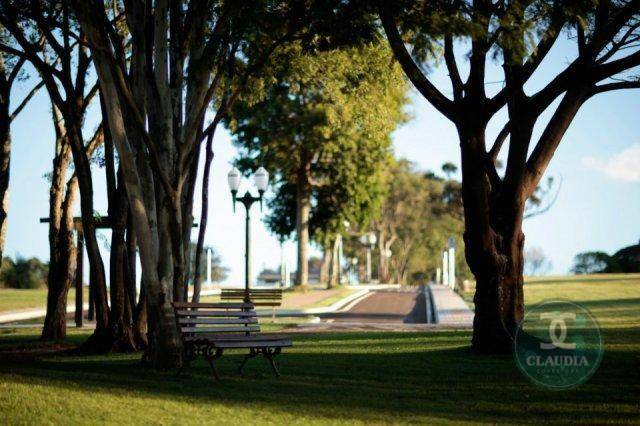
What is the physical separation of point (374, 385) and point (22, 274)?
45636mm

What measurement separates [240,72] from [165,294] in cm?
655

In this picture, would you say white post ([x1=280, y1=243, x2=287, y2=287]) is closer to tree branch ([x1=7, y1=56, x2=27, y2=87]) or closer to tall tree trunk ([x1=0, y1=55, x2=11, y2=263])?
tall tree trunk ([x1=0, y1=55, x2=11, y2=263])

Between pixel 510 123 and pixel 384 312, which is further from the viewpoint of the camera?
pixel 384 312

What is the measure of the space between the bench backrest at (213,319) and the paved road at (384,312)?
15311mm

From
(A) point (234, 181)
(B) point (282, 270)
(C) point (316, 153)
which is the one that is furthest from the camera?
(B) point (282, 270)

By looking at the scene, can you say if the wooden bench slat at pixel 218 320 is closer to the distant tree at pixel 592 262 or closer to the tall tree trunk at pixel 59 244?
the tall tree trunk at pixel 59 244

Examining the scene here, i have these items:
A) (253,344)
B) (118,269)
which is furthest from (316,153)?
(253,344)

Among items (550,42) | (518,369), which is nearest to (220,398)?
(518,369)

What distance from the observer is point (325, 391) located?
40.8 ft

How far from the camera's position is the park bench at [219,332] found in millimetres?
12867

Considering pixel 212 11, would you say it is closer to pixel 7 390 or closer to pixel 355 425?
pixel 7 390

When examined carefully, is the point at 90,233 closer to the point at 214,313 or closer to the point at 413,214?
the point at 214,313

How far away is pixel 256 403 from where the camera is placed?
11.1 meters

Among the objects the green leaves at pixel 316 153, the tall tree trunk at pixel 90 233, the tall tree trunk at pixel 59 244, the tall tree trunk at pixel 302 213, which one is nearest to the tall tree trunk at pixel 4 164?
the tall tree trunk at pixel 59 244
